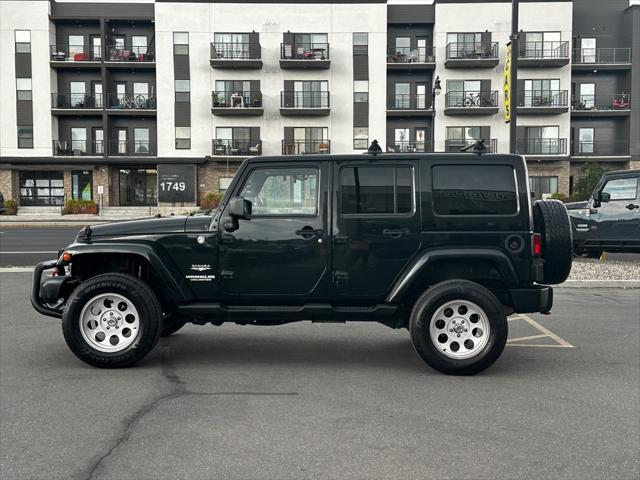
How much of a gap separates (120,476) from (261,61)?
46.5 m

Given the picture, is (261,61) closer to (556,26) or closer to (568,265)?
(556,26)

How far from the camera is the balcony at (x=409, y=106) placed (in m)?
49.0

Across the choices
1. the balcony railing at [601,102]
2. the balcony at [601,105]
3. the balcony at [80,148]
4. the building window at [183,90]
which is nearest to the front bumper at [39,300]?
the building window at [183,90]

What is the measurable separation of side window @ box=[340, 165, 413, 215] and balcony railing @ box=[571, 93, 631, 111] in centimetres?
4794

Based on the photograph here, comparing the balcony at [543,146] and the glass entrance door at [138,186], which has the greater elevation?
the balcony at [543,146]

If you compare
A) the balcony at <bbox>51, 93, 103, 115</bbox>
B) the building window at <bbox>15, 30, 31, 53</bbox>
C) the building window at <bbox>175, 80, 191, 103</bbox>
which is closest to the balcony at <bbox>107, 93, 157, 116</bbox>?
the balcony at <bbox>51, 93, 103, 115</bbox>

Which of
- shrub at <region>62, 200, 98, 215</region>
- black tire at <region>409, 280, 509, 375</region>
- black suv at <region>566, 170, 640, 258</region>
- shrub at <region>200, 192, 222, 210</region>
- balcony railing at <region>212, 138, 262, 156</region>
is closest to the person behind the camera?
black tire at <region>409, 280, 509, 375</region>

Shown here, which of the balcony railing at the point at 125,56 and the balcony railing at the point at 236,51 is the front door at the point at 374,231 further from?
the balcony railing at the point at 125,56

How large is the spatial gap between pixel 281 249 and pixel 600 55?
169ft

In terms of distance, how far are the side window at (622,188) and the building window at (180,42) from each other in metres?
38.8

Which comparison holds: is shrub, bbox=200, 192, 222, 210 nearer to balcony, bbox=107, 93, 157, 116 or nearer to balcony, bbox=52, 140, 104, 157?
balcony, bbox=107, 93, 157, 116

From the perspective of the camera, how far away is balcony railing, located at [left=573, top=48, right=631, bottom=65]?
1960 inches

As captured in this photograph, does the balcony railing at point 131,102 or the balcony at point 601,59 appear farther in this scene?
the balcony at point 601,59

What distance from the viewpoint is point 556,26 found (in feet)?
158
